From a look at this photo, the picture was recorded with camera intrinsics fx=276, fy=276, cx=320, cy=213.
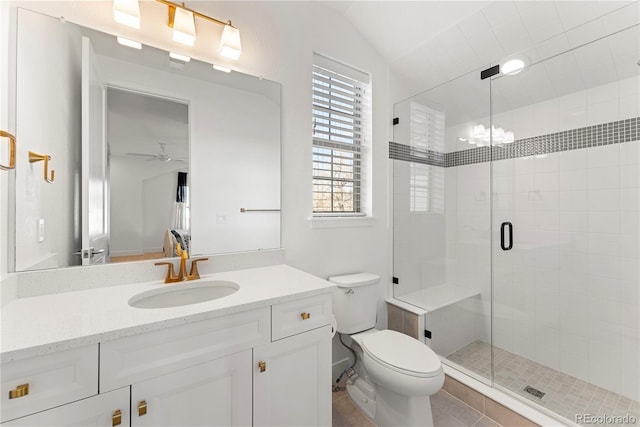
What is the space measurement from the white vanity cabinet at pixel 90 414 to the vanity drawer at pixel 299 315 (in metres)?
0.49

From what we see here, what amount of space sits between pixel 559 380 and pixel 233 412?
210 centimetres

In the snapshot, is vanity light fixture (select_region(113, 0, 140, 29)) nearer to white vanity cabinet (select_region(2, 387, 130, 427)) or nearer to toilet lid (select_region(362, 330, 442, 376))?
white vanity cabinet (select_region(2, 387, 130, 427))

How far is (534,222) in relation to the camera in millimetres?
1990

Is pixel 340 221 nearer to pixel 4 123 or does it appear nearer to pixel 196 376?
pixel 196 376

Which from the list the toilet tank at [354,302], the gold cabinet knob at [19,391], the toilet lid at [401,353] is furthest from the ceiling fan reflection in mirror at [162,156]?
the toilet lid at [401,353]

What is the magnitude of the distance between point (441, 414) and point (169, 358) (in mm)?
1604

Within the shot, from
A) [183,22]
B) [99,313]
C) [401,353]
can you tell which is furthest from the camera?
[401,353]

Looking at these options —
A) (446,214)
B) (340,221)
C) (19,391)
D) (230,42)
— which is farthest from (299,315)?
(446,214)

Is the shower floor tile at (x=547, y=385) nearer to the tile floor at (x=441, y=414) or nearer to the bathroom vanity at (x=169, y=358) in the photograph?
the tile floor at (x=441, y=414)

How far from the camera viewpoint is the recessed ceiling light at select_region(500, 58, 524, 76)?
186cm

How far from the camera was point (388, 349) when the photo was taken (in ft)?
4.97

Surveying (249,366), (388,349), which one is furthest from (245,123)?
(388,349)

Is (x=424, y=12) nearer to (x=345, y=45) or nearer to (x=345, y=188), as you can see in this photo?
(x=345, y=45)

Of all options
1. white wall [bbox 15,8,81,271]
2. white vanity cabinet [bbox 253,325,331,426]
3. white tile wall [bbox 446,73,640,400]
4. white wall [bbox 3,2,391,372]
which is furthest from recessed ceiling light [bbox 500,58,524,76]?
white wall [bbox 15,8,81,271]
